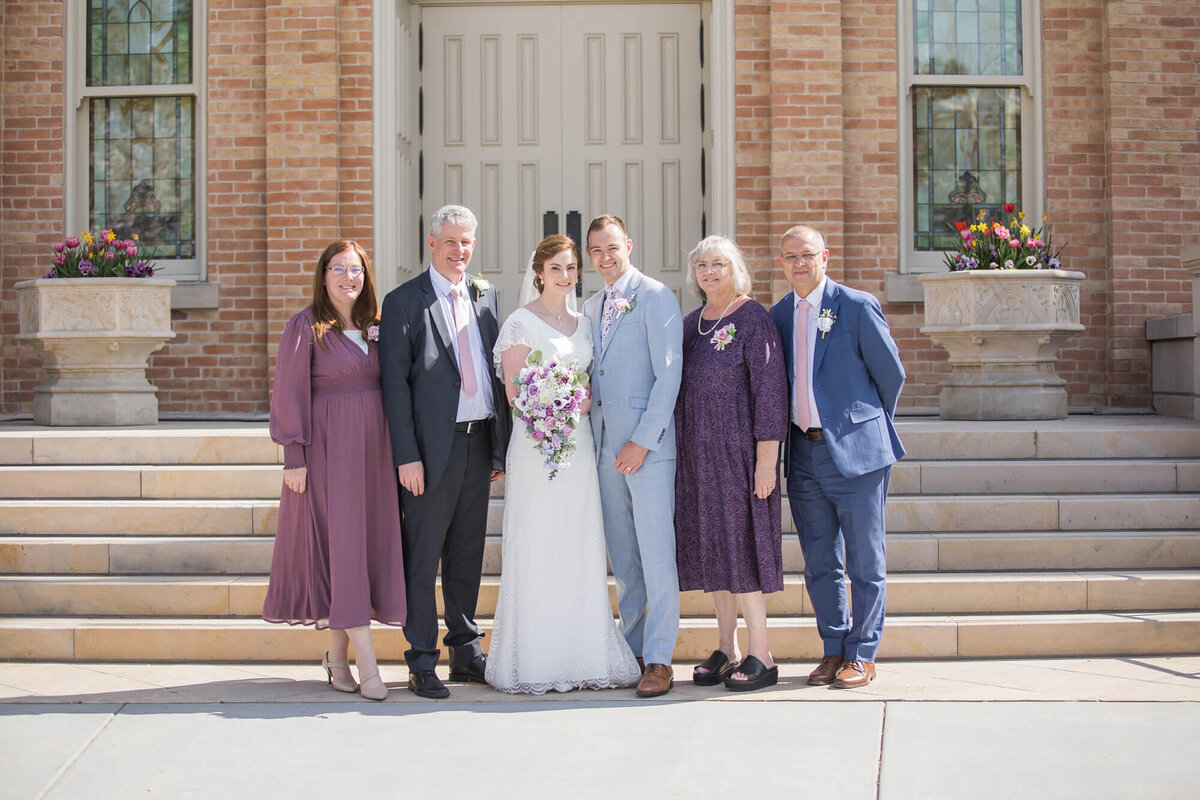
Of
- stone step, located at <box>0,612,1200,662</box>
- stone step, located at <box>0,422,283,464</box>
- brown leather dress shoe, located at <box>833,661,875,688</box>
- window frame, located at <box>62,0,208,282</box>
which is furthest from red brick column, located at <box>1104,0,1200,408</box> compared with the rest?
window frame, located at <box>62,0,208,282</box>

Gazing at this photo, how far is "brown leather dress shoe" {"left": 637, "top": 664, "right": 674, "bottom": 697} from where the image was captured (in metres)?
4.89

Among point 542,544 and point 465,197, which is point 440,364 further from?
point 465,197

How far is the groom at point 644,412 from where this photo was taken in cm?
497

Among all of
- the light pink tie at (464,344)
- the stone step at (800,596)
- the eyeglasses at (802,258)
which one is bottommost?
the stone step at (800,596)

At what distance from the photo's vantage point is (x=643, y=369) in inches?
199

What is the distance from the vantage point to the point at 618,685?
200 inches

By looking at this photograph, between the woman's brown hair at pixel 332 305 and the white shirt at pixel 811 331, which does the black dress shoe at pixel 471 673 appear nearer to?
the woman's brown hair at pixel 332 305

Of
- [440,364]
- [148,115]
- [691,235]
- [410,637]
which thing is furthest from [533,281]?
[148,115]

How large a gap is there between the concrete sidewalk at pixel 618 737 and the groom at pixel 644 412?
0.41 metres

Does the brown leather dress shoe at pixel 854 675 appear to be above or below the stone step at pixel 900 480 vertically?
below

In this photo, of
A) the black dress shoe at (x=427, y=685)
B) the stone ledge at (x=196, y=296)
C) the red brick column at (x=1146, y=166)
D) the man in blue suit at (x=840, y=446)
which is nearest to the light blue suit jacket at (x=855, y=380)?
the man in blue suit at (x=840, y=446)

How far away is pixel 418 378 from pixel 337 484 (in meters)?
0.55

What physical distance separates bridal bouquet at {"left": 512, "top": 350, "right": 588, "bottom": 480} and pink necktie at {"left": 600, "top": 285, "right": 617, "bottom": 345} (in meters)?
0.21

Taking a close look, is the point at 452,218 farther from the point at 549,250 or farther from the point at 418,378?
the point at 418,378
